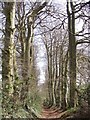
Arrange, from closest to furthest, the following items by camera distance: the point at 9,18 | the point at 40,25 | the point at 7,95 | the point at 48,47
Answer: the point at 7,95 → the point at 9,18 → the point at 40,25 → the point at 48,47

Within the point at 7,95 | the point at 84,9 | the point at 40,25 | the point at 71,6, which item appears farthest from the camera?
the point at 40,25

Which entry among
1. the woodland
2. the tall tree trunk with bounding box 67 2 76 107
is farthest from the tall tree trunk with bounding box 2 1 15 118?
the tall tree trunk with bounding box 67 2 76 107

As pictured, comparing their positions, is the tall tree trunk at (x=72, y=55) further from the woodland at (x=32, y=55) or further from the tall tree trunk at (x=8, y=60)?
the tall tree trunk at (x=8, y=60)

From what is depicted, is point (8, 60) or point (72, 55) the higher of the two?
point (72, 55)

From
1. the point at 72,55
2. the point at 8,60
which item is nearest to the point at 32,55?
the point at 72,55

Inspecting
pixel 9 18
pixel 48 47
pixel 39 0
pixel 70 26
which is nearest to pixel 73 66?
pixel 70 26

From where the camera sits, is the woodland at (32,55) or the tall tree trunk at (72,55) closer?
the woodland at (32,55)

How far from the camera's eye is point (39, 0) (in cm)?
2052

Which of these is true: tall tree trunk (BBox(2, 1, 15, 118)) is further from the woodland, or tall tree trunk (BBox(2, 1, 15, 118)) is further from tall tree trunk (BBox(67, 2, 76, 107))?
tall tree trunk (BBox(67, 2, 76, 107))

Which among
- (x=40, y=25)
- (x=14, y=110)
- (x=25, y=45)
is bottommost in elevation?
(x=14, y=110)

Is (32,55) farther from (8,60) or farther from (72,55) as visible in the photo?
(8,60)

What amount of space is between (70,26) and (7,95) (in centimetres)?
1168

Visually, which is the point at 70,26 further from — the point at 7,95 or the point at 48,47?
the point at 48,47

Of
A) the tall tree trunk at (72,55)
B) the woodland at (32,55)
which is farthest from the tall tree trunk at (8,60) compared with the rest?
the tall tree trunk at (72,55)
